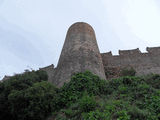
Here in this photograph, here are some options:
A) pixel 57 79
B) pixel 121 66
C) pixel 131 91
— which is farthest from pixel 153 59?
pixel 57 79

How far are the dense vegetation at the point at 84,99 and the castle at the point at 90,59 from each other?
4.96 ft

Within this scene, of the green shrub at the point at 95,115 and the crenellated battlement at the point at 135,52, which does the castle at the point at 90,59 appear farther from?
the green shrub at the point at 95,115

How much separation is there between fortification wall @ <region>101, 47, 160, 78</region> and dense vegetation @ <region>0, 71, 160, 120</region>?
396 cm

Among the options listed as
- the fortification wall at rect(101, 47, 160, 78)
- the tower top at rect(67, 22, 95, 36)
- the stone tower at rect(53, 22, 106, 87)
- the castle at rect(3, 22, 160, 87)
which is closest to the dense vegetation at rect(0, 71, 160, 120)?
the stone tower at rect(53, 22, 106, 87)

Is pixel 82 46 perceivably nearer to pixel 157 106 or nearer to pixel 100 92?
pixel 100 92

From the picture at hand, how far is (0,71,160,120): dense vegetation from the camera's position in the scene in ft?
19.1

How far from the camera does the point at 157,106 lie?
6.02 meters

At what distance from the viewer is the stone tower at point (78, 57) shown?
10242 mm

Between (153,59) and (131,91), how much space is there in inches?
272

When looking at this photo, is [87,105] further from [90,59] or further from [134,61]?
[134,61]

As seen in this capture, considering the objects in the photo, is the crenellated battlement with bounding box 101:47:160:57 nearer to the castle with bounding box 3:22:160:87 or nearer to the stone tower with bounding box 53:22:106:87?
the castle with bounding box 3:22:160:87

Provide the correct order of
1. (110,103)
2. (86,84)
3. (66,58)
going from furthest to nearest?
(66,58), (86,84), (110,103)

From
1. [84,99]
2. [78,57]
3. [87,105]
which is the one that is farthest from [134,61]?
[87,105]

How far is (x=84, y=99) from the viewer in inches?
260
